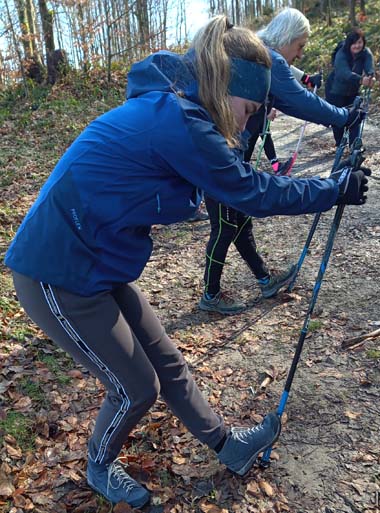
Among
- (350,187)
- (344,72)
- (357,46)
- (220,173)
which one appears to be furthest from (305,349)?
(357,46)

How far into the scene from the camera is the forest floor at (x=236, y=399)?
296 cm

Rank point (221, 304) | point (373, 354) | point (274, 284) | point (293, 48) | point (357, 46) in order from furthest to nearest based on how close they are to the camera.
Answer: point (357, 46), point (274, 284), point (221, 304), point (293, 48), point (373, 354)

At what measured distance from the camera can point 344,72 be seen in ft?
29.8

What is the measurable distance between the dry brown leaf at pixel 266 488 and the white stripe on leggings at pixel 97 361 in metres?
1.02

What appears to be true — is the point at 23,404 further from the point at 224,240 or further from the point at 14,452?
the point at 224,240

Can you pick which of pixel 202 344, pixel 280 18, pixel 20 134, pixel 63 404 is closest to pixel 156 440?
pixel 63 404

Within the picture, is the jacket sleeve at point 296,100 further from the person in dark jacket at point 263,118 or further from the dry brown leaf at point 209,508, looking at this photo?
the dry brown leaf at point 209,508

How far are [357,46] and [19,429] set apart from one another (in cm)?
920

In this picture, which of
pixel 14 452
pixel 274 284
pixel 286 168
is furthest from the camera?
pixel 286 168

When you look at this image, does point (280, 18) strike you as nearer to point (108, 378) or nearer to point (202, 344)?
point (202, 344)

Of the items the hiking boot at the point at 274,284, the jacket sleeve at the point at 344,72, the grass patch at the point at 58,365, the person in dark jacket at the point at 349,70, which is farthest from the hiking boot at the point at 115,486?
the jacket sleeve at the point at 344,72

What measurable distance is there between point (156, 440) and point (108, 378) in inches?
48.8

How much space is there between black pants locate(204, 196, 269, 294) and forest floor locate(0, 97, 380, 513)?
40 centimetres

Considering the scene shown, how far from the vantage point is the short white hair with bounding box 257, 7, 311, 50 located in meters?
4.43
